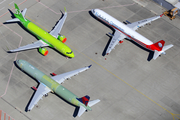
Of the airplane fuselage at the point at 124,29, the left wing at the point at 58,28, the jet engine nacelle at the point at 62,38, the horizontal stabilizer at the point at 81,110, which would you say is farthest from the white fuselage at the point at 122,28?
the horizontal stabilizer at the point at 81,110

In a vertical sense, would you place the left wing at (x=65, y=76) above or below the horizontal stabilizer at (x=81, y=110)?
above

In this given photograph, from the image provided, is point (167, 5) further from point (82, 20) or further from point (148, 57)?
point (82, 20)

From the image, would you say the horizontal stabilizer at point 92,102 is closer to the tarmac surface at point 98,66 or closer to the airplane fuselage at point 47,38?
the tarmac surface at point 98,66

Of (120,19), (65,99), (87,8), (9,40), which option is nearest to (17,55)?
(9,40)

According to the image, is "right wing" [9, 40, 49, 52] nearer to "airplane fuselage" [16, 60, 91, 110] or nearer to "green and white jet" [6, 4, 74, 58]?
"green and white jet" [6, 4, 74, 58]

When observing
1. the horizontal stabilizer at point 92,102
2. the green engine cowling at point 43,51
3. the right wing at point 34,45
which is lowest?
the horizontal stabilizer at point 92,102

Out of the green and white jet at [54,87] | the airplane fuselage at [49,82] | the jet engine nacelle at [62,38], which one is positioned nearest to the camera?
the green and white jet at [54,87]

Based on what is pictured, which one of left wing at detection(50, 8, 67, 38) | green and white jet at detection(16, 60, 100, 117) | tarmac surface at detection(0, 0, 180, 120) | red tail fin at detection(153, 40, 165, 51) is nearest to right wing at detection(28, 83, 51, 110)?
green and white jet at detection(16, 60, 100, 117)
